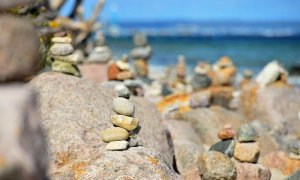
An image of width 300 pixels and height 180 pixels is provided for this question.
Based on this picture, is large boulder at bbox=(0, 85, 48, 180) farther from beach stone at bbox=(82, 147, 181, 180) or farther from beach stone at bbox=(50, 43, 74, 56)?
beach stone at bbox=(50, 43, 74, 56)

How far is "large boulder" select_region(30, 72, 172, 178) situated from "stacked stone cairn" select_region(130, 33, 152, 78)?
36.1ft

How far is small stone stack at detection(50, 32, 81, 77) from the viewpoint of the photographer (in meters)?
7.60

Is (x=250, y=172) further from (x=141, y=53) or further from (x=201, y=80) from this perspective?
(x=141, y=53)

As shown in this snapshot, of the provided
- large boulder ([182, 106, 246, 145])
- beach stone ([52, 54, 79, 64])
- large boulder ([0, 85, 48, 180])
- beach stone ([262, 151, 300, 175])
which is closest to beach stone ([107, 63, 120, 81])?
large boulder ([182, 106, 246, 145])

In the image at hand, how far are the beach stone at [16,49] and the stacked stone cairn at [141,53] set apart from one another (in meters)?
15.5

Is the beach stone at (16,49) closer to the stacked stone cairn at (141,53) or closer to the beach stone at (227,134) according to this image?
the beach stone at (227,134)

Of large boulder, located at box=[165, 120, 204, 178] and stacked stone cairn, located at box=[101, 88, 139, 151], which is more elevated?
stacked stone cairn, located at box=[101, 88, 139, 151]

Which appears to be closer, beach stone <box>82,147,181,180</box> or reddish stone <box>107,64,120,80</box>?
beach stone <box>82,147,181,180</box>

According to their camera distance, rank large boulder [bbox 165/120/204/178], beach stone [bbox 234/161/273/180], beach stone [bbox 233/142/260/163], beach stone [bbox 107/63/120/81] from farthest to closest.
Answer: beach stone [bbox 107/63/120/81]
large boulder [bbox 165/120/204/178]
beach stone [bbox 233/142/260/163]
beach stone [bbox 234/161/273/180]

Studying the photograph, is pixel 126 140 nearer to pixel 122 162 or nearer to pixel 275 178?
pixel 122 162

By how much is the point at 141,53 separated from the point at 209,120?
8.36m

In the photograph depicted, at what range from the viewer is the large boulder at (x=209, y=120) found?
10.3m

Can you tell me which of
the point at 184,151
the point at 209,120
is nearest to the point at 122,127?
the point at 184,151

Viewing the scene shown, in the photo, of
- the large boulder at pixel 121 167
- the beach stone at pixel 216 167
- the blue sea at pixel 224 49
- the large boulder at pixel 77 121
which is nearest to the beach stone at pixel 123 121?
the large boulder at pixel 77 121
